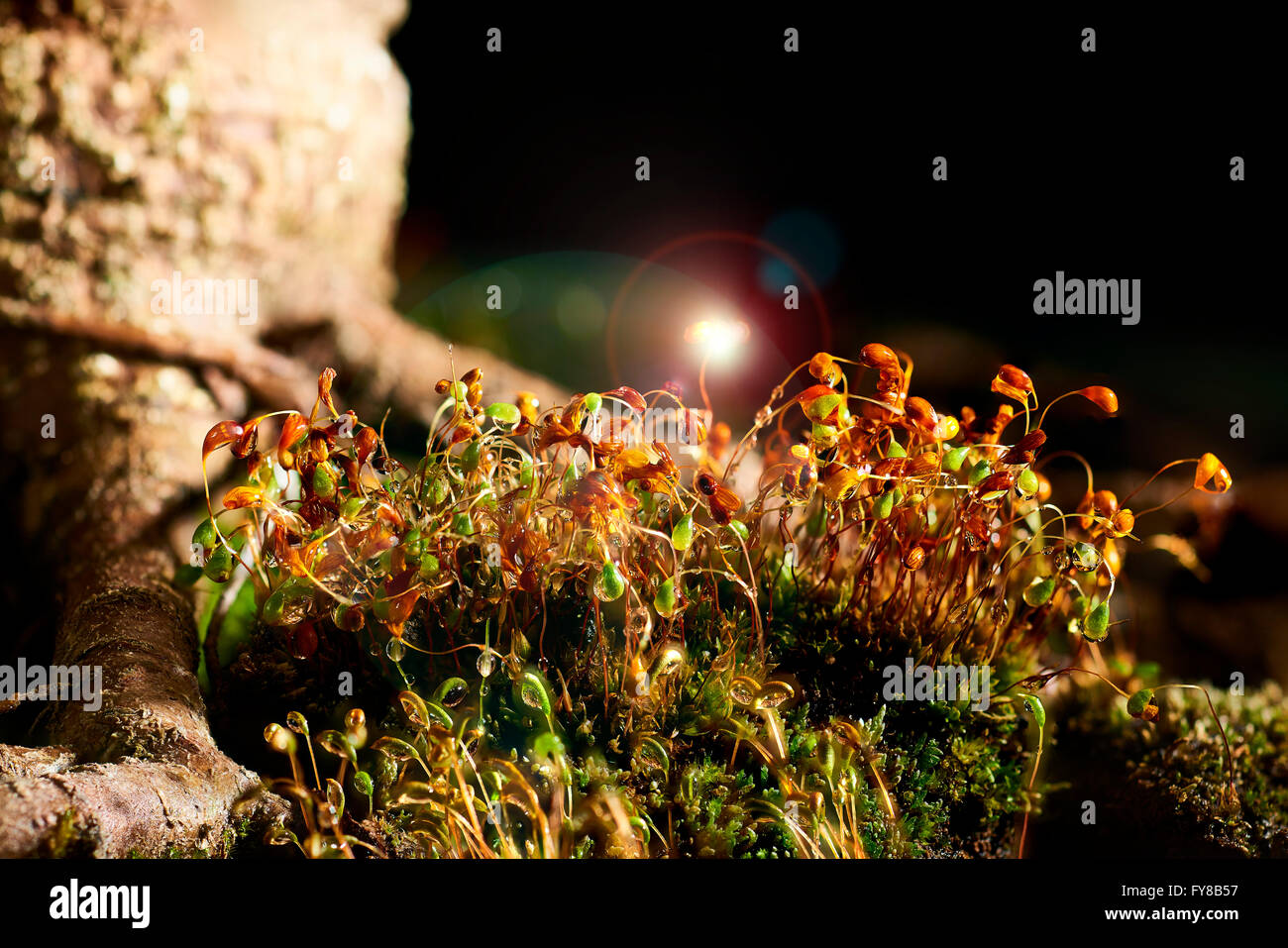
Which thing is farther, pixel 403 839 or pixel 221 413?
pixel 221 413

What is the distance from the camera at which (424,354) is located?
280 centimetres

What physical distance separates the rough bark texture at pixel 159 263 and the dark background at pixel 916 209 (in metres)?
0.59

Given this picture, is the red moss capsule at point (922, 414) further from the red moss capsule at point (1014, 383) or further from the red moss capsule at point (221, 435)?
the red moss capsule at point (221, 435)

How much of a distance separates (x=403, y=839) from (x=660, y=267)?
2968mm

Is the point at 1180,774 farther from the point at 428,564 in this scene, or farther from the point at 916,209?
the point at 916,209

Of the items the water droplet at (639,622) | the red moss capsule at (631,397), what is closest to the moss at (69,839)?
the water droplet at (639,622)

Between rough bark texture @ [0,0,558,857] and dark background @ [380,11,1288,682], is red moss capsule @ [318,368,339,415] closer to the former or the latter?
rough bark texture @ [0,0,558,857]

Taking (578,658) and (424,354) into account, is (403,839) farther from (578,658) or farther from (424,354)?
(424,354)

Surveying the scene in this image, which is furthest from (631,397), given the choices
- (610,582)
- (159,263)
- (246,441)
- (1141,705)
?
(159,263)

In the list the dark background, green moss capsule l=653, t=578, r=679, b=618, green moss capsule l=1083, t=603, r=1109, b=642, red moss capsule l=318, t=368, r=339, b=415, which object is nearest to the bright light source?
green moss capsule l=653, t=578, r=679, b=618

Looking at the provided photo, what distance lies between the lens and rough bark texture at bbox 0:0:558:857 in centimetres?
201
